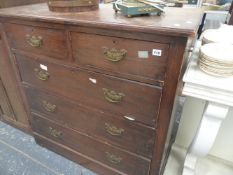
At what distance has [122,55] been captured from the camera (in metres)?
0.75

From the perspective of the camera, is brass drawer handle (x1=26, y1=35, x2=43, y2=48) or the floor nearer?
brass drawer handle (x1=26, y1=35, x2=43, y2=48)

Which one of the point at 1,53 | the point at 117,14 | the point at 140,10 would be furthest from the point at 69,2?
the point at 1,53

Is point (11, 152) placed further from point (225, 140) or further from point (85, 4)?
point (225, 140)

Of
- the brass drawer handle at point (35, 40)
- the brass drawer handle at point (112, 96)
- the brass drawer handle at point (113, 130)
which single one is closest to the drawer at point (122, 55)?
the brass drawer handle at point (112, 96)

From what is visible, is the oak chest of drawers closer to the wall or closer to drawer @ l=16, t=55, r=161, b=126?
drawer @ l=16, t=55, r=161, b=126

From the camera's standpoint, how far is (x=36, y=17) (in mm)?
876

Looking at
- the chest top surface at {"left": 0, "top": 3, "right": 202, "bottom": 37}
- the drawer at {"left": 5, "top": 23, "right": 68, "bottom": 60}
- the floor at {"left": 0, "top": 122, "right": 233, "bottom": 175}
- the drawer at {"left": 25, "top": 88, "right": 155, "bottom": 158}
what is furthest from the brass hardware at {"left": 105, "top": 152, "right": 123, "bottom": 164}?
the chest top surface at {"left": 0, "top": 3, "right": 202, "bottom": 37}

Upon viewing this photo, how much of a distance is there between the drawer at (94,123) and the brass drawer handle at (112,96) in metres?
0.11

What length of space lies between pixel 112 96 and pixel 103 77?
94mm

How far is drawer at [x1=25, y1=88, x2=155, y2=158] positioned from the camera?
0.93m

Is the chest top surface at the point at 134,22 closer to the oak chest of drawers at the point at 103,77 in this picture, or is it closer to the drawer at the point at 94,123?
the oak chest of drawers at the point at 103,77

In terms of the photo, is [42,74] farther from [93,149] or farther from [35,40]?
[93,149]

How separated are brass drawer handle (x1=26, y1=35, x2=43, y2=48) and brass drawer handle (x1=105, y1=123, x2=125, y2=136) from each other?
52 cm

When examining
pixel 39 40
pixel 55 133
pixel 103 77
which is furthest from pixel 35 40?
pixel 55 133
